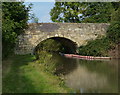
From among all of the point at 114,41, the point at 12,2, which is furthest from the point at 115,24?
the point at 12,2

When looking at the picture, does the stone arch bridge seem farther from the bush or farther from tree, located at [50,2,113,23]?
tree, located at [50,2,113,23]

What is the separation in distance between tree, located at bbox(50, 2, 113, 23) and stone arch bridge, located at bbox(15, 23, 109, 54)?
8.94 m

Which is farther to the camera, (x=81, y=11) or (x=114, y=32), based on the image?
(x=81, y=11)

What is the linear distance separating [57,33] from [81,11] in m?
11.1

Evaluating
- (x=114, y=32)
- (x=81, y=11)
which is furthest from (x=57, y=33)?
(x=81, y=11)

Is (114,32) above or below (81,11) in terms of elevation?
below

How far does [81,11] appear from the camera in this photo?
28.5m

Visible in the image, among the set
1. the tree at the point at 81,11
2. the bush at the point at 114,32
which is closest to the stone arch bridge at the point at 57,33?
the bush at the point at 114,32

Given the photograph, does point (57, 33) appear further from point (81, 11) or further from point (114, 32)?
point (81, 11)

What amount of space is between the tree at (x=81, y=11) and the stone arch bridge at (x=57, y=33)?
29.3 feet

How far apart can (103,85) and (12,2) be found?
8.84m

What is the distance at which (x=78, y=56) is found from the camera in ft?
61.0

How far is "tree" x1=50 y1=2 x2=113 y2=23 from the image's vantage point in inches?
1108

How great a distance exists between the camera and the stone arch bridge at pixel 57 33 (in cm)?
1792
